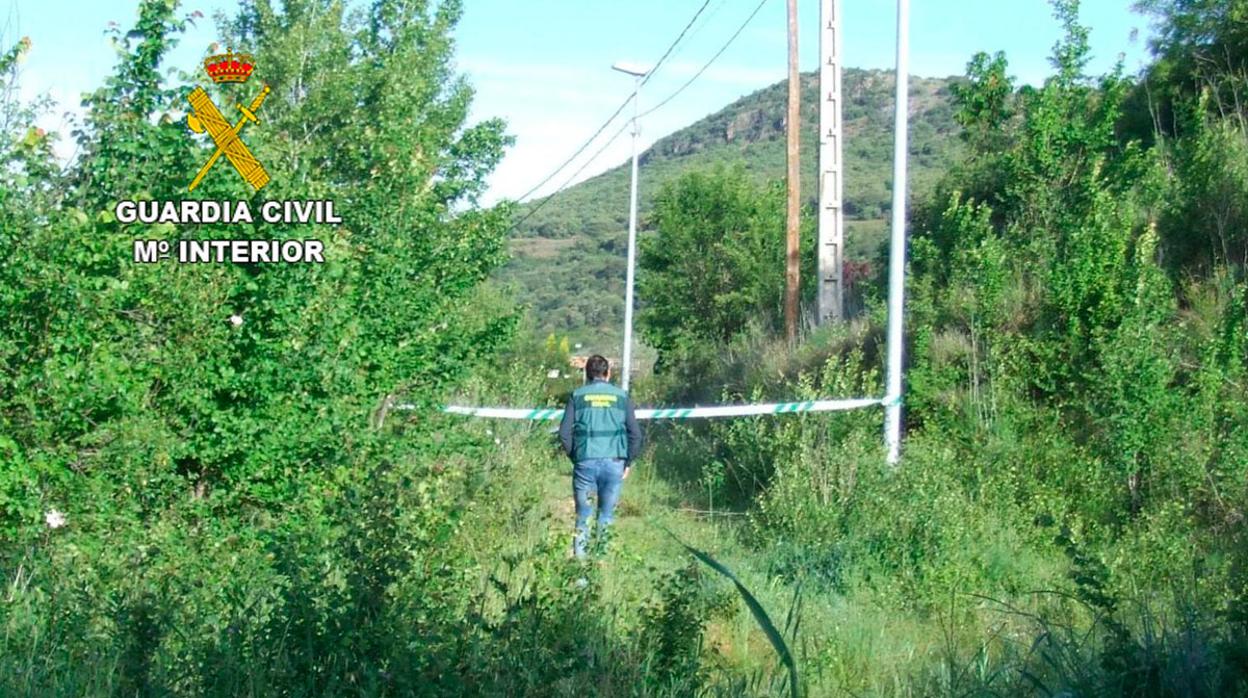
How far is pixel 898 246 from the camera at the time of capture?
485 inches

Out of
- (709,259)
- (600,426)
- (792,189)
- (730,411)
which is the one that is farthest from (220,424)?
(709,259)

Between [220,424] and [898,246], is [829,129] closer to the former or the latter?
[898,246]

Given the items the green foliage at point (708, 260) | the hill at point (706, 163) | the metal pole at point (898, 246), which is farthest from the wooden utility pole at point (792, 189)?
the hill at point (706, 163)

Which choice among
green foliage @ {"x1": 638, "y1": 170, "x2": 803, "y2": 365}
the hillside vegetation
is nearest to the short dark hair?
the hillside vegetation

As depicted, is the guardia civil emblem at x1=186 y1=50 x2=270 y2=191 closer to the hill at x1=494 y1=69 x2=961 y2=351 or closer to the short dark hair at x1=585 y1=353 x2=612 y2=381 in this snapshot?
the short dark hair at x1=585 y1=353 x2=612 y2=381

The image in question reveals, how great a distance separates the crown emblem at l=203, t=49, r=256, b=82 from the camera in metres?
10.3

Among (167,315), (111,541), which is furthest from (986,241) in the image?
(111,541)

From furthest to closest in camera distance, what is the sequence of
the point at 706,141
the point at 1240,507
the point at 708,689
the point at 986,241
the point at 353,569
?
the point at 706,141 < the point at 986,241 < the point at 1240,507 < the point at 708,689 < the point at 353,569

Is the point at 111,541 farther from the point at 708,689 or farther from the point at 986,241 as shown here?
the point at 986,241

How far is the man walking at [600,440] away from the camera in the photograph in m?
10.7

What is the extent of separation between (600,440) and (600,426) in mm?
116

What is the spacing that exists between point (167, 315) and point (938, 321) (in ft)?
28.6

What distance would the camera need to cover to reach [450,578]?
18.4 feet

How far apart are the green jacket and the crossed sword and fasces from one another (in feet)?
10.3
